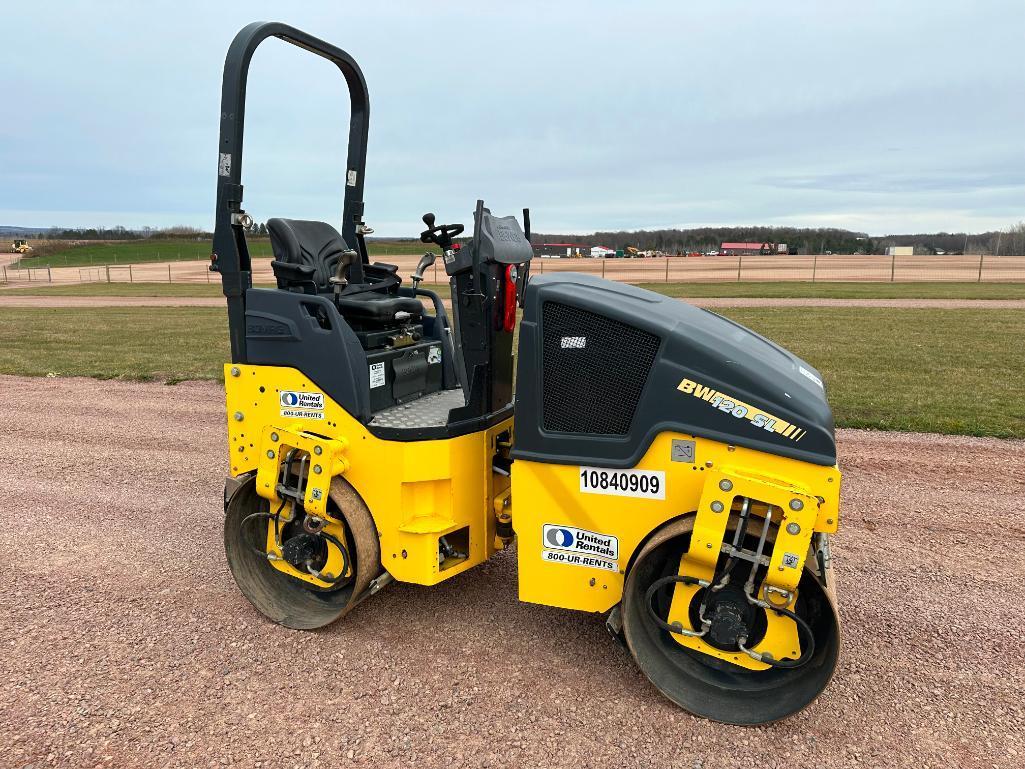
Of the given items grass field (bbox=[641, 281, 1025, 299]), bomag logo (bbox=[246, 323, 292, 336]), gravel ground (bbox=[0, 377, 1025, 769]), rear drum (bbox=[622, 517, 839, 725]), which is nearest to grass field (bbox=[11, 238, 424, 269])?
grass field (bbox=[641, 281, 1025, 299])

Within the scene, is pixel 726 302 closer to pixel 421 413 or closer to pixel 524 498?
pixel 421 413

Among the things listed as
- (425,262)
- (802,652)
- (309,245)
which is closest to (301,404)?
(425,262)

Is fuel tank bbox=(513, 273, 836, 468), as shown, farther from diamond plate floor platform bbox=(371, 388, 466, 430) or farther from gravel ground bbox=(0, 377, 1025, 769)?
gravel ground bbox=(0, 377, 1025, 769)

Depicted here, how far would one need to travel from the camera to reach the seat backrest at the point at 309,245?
14.5 ft

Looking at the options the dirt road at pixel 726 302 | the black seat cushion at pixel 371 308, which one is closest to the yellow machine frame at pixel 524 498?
the black seat cushion at pixel 371 308

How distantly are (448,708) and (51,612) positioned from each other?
98.3 inches

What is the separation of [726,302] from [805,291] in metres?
6.00

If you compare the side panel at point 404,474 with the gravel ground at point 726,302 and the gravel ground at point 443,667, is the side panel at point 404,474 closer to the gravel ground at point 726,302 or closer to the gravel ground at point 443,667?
the gravel ground at point 443,667

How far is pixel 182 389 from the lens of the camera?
33.3 ft

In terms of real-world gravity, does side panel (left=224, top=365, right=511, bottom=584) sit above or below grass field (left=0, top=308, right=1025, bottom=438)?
above

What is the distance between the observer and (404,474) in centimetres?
376

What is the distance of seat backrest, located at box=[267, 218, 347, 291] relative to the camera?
4422 mm

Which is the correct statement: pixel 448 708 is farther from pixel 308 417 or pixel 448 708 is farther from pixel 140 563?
pixel 140 563

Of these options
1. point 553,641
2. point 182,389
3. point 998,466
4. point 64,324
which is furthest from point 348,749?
point 64,324
